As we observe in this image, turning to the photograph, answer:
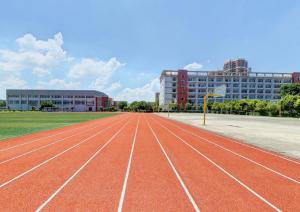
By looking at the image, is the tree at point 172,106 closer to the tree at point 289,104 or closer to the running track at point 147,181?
the tree at point 289,104

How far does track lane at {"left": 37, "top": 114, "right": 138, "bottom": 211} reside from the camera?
4223 millimetres

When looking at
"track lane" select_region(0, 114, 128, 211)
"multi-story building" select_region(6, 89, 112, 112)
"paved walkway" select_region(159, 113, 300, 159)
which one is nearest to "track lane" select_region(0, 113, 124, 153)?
"track lane" select_region(0, 114, 128, 211)

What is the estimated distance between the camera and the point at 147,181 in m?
5.62

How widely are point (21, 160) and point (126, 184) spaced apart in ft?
16.1

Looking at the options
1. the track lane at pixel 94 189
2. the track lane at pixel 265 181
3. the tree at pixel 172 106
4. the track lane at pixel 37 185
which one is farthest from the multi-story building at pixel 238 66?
the track lane at pixel 37 185

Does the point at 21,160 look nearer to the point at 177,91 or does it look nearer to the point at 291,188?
the point at 291,188

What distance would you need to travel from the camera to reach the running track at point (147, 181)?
4.34 meters

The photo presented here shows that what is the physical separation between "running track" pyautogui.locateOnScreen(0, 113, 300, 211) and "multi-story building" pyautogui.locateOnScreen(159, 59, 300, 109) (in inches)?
3491

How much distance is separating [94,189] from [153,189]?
1.48 m

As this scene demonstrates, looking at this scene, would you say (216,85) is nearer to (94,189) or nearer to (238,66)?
(238,66)

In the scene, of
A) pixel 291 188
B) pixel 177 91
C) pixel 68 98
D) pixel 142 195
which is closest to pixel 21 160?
pixel 142 195

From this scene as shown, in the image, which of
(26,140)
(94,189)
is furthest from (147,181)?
(26,140)

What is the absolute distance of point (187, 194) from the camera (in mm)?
4844

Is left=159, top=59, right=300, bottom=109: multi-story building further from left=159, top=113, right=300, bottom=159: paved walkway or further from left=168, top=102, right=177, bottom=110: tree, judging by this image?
left=159, top=113, right=300, bottom=159: paved walkway
